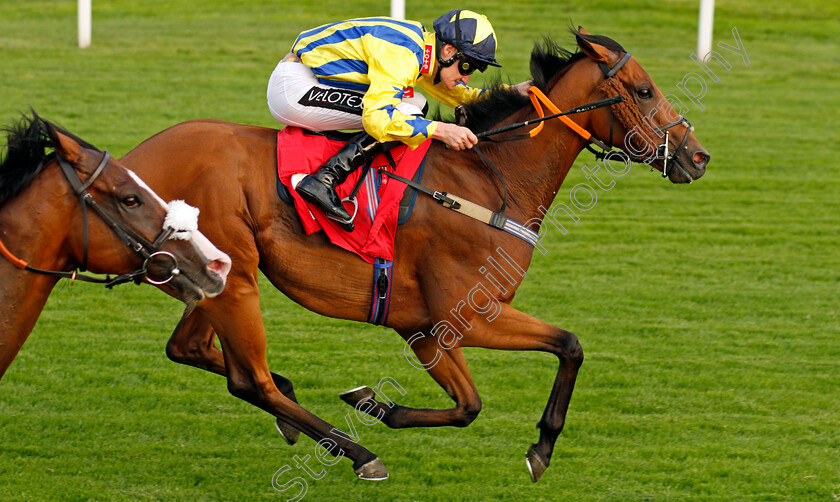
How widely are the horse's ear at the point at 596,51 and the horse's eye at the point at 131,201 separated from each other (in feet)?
6.63

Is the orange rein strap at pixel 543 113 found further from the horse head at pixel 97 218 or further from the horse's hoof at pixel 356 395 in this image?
the horse head at pixel 97 218

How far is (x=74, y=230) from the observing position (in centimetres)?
346

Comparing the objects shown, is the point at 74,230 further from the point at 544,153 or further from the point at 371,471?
the point at 544,153

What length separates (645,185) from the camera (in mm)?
10438

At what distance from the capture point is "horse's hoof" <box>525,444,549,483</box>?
170 inches

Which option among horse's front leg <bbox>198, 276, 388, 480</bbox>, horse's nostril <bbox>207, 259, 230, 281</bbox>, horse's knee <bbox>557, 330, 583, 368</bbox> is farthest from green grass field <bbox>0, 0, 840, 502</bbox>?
horse's nostril <bbox>207, 259, 230, 281</bbox>

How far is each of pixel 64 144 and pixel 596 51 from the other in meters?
2.27

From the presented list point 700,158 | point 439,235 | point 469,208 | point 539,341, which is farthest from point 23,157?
point 700,158

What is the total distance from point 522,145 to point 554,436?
51.3 inches

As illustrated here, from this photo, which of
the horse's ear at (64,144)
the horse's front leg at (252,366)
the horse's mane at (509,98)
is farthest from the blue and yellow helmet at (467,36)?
the horse's ear at (64,144)

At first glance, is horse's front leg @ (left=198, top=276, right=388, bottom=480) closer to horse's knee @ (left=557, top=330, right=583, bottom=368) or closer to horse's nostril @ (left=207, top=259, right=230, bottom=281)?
horse's nostril @ (left=207, top=259, right=230, bottom=281)

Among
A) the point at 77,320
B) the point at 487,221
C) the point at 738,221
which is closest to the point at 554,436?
the point at 487,221

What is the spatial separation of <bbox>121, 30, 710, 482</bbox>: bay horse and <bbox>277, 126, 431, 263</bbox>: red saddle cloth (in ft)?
0.21

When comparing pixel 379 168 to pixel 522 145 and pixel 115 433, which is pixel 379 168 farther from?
pixel 115 433
